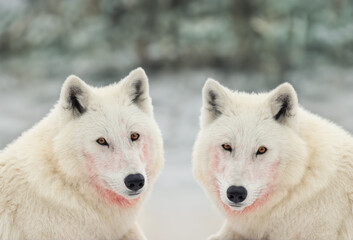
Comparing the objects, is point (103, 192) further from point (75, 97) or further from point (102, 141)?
point (75, 97)

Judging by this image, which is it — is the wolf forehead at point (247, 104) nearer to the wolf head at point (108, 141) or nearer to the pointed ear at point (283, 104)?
the pointed ear at point (283, 104)

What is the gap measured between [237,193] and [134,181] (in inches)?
38.9

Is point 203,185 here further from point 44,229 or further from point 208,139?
point 44,229

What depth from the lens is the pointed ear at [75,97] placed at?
189 inches

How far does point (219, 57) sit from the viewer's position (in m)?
16.6

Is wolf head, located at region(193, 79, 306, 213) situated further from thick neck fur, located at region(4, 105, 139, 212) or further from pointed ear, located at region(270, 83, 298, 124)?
thick neck fur, located at region(4, 105, 139, 212)

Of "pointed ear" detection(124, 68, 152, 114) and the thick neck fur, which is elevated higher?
"pointed ear" detection(124, 68, 152, 114)

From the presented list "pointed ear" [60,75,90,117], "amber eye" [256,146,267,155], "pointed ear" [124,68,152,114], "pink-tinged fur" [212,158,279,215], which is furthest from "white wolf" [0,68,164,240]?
"amber eye" [256,146,267,155]

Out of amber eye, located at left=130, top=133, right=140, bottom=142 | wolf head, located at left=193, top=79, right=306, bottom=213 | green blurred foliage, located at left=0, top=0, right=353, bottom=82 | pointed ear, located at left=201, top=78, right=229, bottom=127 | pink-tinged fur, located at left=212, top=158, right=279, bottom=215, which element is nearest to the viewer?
wolf head, located at left=193, top=79, right=306, bottom=213

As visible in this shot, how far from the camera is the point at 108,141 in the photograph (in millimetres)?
4648

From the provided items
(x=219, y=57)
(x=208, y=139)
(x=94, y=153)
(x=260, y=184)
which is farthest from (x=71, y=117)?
(x=219, y=57)

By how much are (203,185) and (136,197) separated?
0.76 metres

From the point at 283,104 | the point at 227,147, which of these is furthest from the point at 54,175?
the point at 283,104

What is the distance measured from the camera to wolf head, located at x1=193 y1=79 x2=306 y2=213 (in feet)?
14.9
